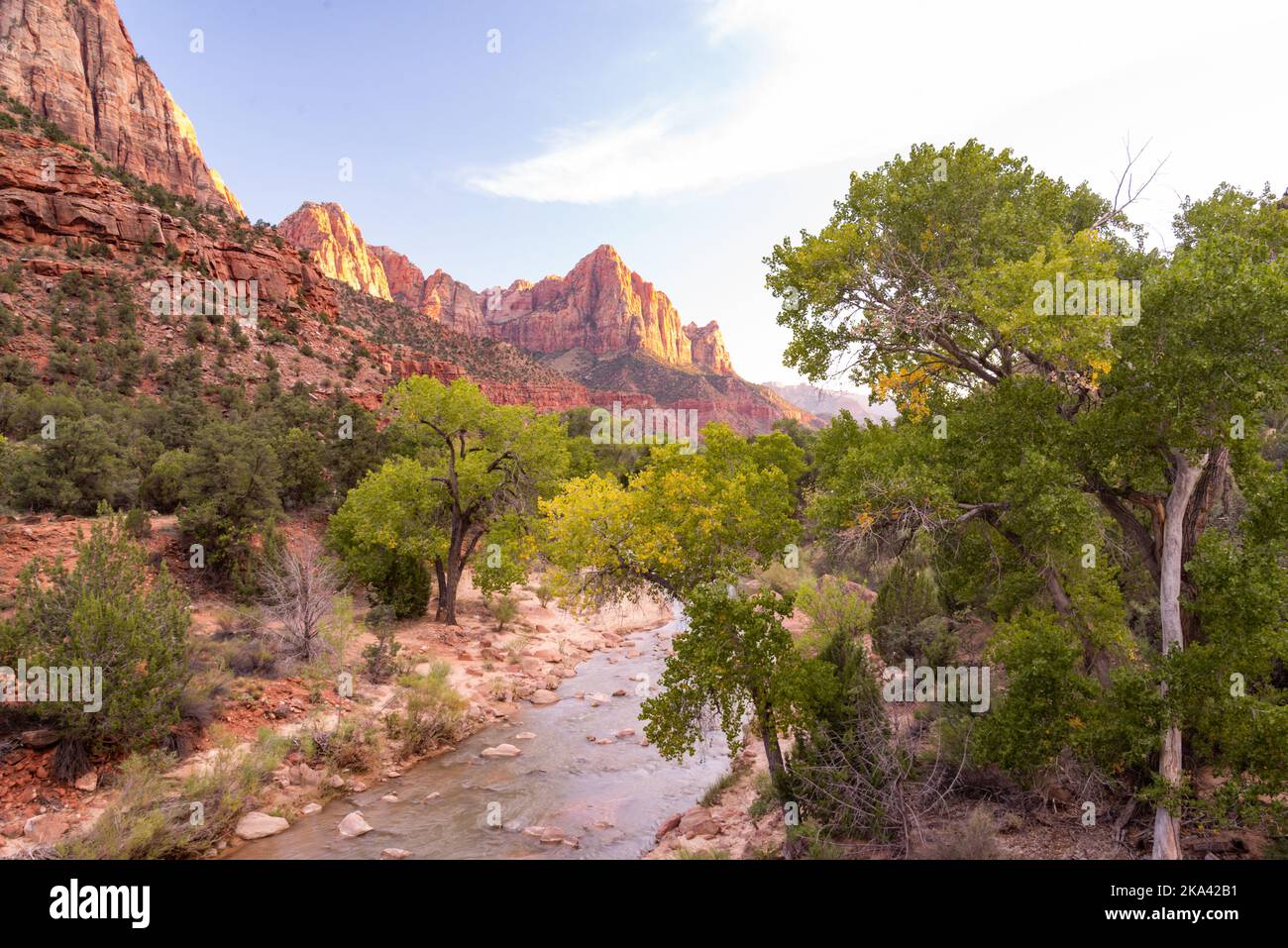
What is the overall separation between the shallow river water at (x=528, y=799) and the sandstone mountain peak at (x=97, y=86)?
8001 centimetres

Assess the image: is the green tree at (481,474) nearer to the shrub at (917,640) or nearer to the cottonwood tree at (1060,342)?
the shrub at (917,640)

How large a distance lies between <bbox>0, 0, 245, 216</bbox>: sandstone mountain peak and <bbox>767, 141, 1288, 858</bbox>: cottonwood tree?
273ft

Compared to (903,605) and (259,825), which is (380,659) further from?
(903,605)

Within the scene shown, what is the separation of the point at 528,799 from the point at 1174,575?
11.2 meters

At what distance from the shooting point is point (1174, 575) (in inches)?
316

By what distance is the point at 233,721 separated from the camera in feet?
40.3

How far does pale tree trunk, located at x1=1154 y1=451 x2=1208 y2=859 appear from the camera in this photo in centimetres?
732

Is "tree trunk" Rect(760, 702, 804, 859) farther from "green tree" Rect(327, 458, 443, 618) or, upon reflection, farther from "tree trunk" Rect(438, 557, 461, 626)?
"tree trunk" Rect(438, 557, 461, 626)

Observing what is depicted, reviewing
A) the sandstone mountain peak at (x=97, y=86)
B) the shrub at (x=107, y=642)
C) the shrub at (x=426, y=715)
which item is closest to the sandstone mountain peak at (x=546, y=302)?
the sandstone mountain peak at (x=97, y=86)

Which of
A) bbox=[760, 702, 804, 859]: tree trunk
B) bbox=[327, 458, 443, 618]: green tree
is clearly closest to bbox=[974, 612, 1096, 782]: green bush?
bbox=[760, 702, 804, 859]: tree trunk
